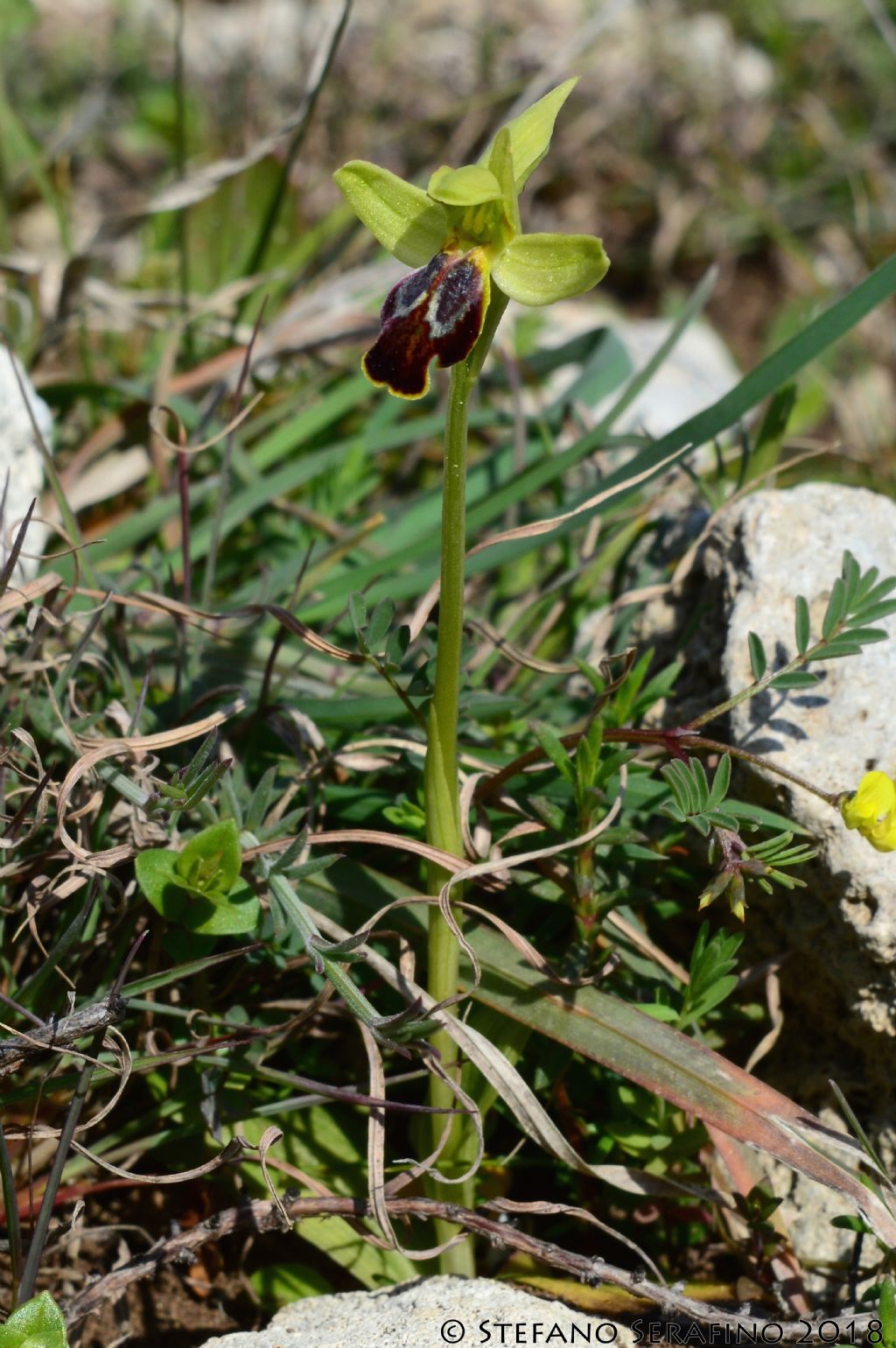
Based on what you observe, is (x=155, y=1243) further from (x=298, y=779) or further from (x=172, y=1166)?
(x=298, y=779)

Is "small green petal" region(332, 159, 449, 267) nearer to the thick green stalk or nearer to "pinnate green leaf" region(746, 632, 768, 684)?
the thick green stalk

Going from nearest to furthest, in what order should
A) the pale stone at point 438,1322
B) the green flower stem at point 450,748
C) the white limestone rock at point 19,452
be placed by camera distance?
the green flower stem at point 450,748
the pale stone at point 438,1322
the white limestone rock at point 19,452

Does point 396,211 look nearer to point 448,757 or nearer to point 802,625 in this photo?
point 448,757

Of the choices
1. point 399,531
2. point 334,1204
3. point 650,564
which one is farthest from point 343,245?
point 334,1204

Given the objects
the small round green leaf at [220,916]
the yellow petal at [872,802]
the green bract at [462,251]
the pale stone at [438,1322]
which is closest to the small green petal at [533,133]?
the green bract at [462,251]

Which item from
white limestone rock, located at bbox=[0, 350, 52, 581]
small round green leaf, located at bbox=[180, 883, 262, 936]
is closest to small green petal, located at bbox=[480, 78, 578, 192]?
small round green leaf, located at bbox=[180, 883, 262, 936]

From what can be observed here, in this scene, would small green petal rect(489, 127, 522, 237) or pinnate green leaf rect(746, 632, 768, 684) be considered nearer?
small green petal rect(489, 127, 522, 237)

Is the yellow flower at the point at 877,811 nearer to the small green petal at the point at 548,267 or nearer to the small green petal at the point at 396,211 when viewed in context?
the small green petal at the point at 548,267
